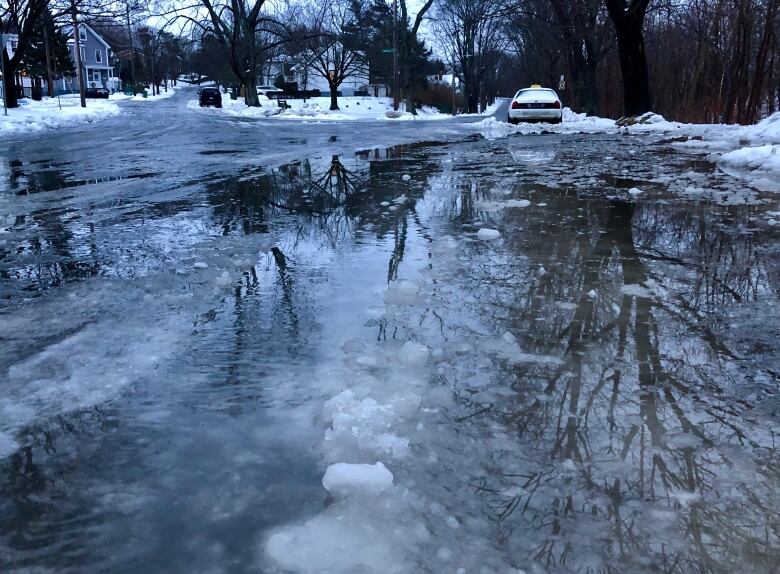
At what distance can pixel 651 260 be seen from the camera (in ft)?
15.7

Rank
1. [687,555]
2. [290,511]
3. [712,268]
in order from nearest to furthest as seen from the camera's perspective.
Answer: [687,555], [290,511], [712,268]

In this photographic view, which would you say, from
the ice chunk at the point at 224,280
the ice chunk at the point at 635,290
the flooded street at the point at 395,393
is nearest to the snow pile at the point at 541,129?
the flooded street at the point at 395,393

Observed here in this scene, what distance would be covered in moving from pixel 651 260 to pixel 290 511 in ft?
11.8

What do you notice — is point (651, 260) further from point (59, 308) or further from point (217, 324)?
point (59, 308)

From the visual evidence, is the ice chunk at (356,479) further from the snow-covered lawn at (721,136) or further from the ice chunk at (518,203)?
the snow-covered lawn at (721,136)

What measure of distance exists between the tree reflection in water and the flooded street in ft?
0.03

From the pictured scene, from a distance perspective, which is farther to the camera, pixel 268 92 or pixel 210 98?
pixel 268 92

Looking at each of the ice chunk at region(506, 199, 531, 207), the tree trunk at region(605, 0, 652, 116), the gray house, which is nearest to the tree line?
the tree trunk at region(605, 0, 652, 116)

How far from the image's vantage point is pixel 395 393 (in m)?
2.77

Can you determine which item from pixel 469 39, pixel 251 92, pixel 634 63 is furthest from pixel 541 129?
pixel 469 39

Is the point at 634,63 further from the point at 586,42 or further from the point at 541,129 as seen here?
the point at 586,42

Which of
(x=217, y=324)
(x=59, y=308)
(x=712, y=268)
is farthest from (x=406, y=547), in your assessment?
(x=712, y=268)

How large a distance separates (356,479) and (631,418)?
3.65ft

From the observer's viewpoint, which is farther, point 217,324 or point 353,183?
point 353,183
